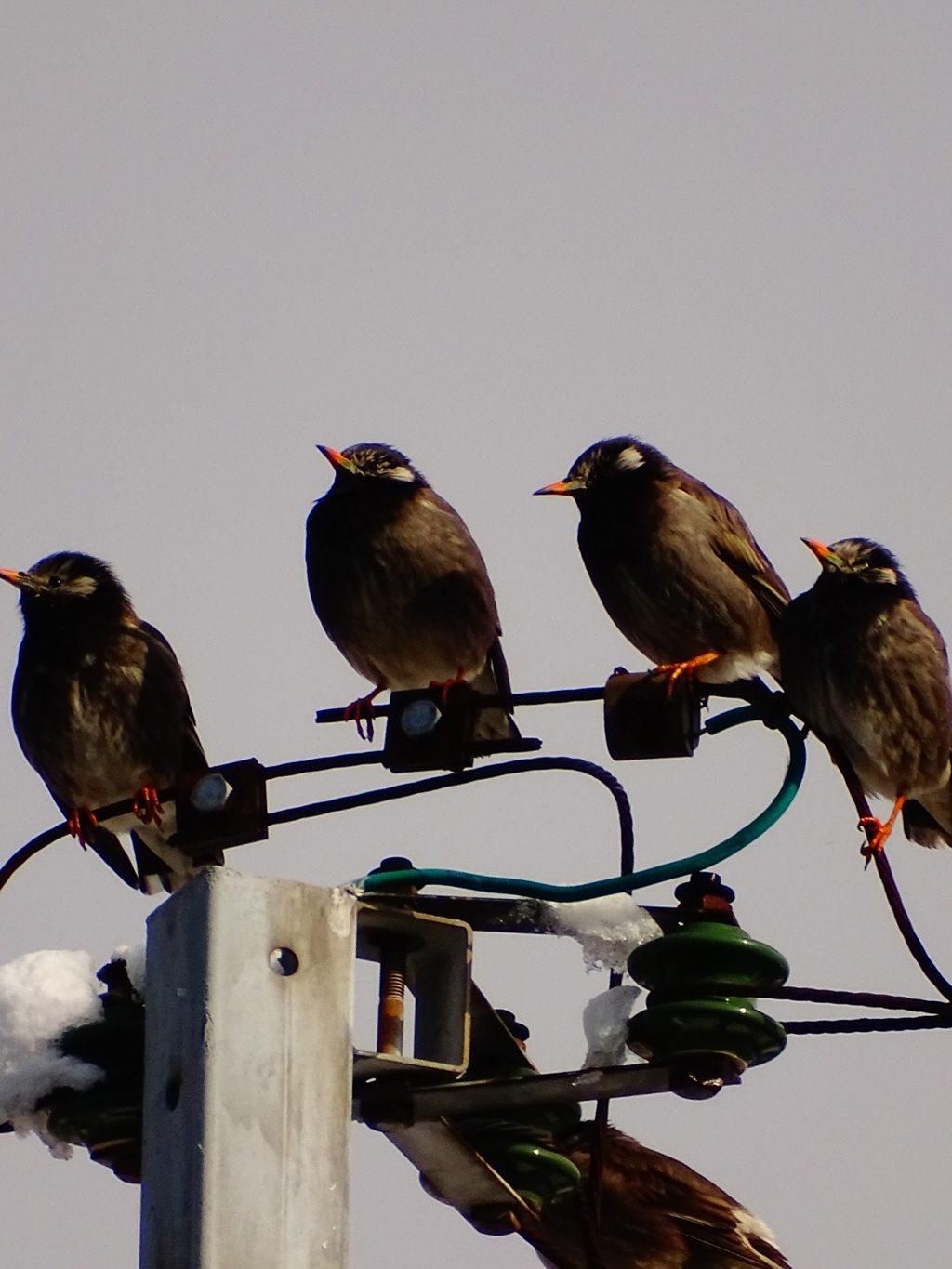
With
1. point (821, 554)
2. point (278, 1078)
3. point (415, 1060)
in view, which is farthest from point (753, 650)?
point (278, 1078)

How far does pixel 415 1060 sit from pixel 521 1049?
447mm

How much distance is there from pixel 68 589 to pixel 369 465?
1.10 m

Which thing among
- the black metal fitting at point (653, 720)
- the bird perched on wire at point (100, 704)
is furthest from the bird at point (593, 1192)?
the bird perched on wire at point (100, 704)

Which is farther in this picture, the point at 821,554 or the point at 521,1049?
the point at 821,554

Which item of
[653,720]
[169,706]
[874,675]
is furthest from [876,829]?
[169,706]

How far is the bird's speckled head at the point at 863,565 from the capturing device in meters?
5.88

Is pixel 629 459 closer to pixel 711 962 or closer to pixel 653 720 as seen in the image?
pixel 653 720

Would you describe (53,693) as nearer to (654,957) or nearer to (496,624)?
(496,624)

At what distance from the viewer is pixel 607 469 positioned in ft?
22.7

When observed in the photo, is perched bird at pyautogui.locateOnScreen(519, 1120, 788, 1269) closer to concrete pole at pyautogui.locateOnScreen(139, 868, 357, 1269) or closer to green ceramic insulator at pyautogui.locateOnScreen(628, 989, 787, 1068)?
green ceramic insulator at pyautogui.locateOnScreen(628, 989, 787, 1068)

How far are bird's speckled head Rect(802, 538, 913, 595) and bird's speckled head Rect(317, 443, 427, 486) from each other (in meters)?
1.86

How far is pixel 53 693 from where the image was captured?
696 centimetres

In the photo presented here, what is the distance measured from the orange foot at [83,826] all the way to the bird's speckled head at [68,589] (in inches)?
25.8

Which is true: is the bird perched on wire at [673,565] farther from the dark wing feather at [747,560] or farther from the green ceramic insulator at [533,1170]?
the green ceramic insulator at [533,1170]
